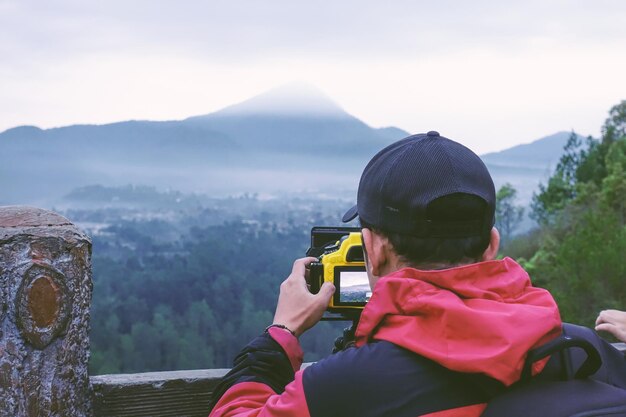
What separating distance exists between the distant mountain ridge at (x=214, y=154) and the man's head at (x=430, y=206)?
82847mm

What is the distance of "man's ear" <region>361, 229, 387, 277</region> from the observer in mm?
1463

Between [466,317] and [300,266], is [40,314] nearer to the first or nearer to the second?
[300,266]

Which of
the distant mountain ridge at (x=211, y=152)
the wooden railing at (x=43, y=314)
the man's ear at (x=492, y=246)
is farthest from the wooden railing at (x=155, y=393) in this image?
the distant mountain ridge at (x=211, y=152)

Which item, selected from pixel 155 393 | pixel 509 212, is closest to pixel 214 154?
pixel 509 212

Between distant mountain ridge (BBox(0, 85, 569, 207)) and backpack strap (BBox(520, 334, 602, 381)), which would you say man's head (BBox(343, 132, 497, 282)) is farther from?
distant mountain ridge (BBox(0, 85, 569, 207))

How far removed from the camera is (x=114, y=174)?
341 feet

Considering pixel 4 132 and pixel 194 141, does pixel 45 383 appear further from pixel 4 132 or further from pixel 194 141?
pixel 194 141

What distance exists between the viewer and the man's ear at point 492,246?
148 centimetres

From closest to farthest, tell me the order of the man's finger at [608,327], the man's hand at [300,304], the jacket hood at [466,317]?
1. the jacket hood at [466,317]
2. the man's hand at [300,304]
3. the man's finger at [608,327]

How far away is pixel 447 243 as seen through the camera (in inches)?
55.4

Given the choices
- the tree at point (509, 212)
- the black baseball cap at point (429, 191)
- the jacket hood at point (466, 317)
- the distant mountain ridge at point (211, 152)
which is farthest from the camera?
the distant mountain ridge at point (211, 152)

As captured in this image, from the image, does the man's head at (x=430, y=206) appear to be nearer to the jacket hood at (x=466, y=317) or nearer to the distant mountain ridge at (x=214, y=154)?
the jacket hood at (x=466, y=317)

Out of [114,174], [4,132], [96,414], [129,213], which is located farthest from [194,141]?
[96,414]

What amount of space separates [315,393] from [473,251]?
385mm
